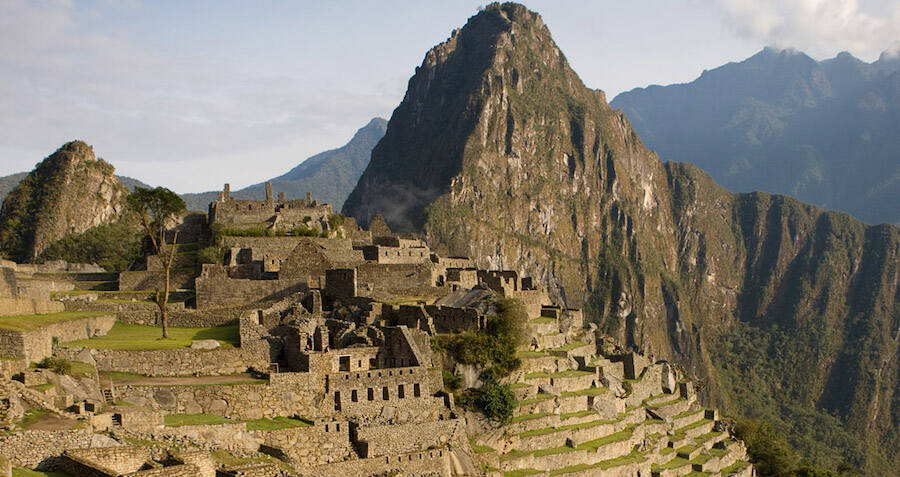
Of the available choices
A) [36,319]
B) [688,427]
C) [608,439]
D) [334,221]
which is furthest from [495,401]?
[688,427]

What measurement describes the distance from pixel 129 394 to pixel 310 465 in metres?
5.64

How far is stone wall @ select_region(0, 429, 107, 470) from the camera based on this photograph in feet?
60.1

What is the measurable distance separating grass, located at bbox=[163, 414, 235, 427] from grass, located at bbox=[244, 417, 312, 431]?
80cm

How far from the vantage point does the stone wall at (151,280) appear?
43219mm

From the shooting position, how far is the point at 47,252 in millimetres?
75500

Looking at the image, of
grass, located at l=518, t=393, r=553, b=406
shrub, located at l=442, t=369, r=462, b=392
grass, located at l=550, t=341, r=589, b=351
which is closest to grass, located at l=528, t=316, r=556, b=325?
grass, located at l=550, t=341, r=589, b=351

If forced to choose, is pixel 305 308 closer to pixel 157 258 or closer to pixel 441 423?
pixel 441 423

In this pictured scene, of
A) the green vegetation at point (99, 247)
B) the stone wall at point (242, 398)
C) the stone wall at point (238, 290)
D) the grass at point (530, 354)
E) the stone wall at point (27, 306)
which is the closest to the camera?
the stone wall at point (242, 398)

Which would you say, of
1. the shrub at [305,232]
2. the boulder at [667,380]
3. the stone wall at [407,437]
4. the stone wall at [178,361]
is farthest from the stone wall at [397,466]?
the boulder at [667,380]

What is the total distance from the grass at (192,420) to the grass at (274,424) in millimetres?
799

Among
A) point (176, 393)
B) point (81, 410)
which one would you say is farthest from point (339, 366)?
point (81, 410)

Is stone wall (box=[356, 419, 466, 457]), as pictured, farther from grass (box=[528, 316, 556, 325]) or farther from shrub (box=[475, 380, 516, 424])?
grass (box=[528, 316, 556, 325])

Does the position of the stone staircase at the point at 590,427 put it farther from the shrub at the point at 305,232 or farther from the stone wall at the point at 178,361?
the shrub at the point at 305,232

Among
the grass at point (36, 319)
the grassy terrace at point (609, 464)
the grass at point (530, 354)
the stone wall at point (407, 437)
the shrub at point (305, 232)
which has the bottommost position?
the grassy terrace at point (609, 464)
